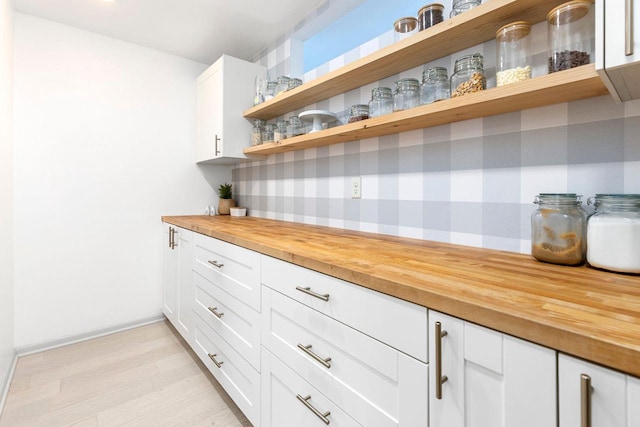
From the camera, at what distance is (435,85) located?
4.14 ft

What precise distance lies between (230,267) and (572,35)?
1.58 metres

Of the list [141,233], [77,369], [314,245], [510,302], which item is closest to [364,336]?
[510,302]

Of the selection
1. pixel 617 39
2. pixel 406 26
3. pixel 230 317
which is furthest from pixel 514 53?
pixel 230 317

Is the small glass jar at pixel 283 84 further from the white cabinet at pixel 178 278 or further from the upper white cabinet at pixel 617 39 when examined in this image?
the upper white cabinet at pixel 617 39

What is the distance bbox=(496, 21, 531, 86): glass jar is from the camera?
3.21ft

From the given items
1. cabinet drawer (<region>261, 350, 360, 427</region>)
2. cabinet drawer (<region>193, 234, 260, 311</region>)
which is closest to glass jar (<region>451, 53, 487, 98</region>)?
cabinet drawer (<region>193, 234, 260, 311</region>)

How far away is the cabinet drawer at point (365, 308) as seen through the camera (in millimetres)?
690

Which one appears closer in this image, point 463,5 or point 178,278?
point 463,5

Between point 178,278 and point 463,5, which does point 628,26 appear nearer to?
point 463,5

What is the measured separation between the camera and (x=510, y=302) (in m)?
0.58

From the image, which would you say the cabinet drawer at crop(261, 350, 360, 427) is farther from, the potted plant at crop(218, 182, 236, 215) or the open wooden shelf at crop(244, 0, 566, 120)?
the potted plant at crop(218, 182, 236, 215)

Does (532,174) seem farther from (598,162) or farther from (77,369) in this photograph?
(77,369)

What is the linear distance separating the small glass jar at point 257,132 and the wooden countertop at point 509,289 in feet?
4.48

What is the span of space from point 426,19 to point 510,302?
1158mm
